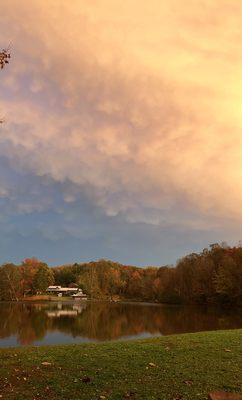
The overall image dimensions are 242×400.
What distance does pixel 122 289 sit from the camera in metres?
182

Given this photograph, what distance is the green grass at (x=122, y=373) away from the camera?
10.9 meters

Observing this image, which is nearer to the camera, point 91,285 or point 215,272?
point 215,272

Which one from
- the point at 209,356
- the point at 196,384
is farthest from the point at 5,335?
the point at 196,384

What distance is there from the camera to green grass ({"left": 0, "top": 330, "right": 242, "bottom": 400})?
35.9 feet

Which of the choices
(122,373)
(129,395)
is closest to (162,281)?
(122,373)

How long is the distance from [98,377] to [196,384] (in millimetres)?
2934

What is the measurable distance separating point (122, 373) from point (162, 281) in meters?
124

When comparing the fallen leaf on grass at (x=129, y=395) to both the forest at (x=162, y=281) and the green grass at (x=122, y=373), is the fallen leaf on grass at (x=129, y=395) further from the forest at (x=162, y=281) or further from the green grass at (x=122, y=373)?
the forest at (x=162, y=281)

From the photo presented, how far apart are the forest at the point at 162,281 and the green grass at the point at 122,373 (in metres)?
78.6

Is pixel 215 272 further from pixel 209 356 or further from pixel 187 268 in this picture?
pixel 209 356

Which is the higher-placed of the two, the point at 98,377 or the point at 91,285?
the point at 91,285

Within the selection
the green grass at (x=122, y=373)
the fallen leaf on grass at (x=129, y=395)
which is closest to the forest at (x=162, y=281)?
the green grass at (x=122, y=373)

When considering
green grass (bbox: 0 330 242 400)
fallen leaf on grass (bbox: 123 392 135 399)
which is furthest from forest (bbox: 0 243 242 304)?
fallen leaf on grass (bbox: 123 392 135 399)

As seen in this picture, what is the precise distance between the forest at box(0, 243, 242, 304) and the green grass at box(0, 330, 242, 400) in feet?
258
